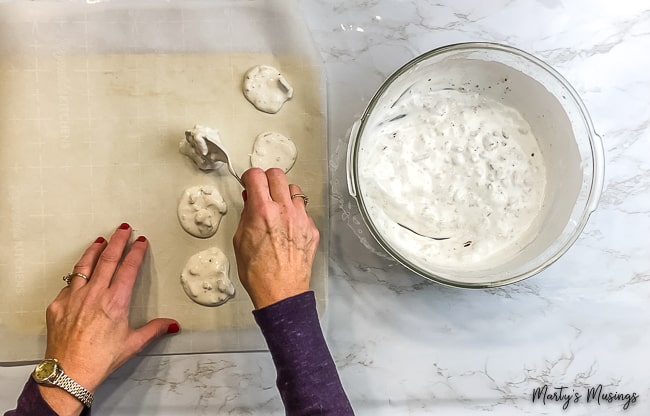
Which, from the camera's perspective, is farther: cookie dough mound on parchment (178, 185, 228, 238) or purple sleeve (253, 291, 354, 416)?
cookie dough mound on parchment (178, 185, 228, 238)

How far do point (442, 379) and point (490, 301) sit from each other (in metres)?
0.15

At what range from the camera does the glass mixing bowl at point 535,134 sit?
804mm

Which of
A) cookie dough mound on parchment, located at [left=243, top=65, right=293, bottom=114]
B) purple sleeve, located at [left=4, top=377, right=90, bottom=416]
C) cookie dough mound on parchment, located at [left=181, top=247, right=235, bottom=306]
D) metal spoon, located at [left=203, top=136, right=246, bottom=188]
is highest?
cookie dough mound on parchment, located at [left=243, top=65, right=293, bottom=114]

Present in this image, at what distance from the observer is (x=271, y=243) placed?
76cm

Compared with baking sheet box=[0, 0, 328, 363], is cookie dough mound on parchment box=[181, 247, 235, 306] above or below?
below

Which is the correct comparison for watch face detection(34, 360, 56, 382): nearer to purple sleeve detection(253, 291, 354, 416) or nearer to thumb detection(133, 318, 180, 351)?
thumb detection(133, 318, 180, 351)

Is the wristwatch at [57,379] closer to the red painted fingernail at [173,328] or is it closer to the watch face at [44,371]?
the watch face at [44,371]

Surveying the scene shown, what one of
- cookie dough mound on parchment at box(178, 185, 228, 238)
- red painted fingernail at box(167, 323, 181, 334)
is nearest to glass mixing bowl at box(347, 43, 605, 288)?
cookie dough mound on parchment at box(178, 185, 228, 238)

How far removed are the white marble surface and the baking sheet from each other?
0.05 m

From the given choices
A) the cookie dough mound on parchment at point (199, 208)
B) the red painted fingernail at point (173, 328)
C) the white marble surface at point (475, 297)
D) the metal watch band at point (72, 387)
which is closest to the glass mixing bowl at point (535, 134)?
the white marble surface at point (475, 297)

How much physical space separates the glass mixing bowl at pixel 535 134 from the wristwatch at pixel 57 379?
449 mm

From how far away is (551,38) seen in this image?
3.01 feet

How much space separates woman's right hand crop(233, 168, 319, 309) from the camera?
757 mm

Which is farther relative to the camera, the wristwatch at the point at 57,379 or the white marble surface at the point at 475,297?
the white marble surface at the point at 475,297
